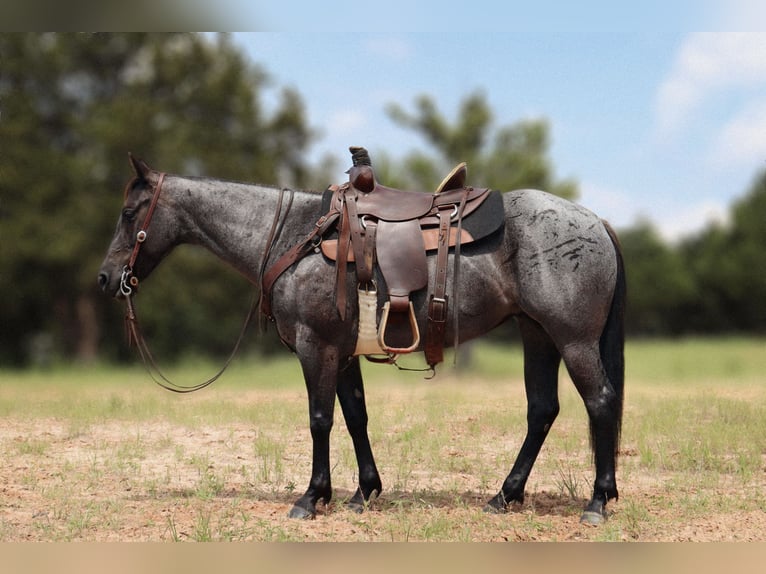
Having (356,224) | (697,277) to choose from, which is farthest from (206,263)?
(697,277)

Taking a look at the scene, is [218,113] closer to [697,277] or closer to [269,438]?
[269,438]

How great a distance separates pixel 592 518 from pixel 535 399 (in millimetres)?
913

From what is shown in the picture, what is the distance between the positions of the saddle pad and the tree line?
8.89 m

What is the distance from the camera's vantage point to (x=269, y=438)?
787cm

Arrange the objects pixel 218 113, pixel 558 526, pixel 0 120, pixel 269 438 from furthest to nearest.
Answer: pixel 218 113 < pixel 0 120 < pixel 269 438 < pixel 558 526

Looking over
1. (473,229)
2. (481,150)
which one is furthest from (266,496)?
(481,150)

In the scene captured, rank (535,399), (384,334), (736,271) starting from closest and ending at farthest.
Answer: (384,334) → (535,399) → (736,271)

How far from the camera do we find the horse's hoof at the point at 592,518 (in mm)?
5355

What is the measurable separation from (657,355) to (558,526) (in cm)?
1379

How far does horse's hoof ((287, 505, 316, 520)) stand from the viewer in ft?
17.8

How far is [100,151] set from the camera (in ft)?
55.1

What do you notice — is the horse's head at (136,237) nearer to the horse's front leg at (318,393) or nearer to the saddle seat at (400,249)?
the saddle seat at (400,249)

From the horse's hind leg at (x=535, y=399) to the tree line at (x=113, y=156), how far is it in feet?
29.1

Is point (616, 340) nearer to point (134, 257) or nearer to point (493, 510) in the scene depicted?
point (493, 510)
